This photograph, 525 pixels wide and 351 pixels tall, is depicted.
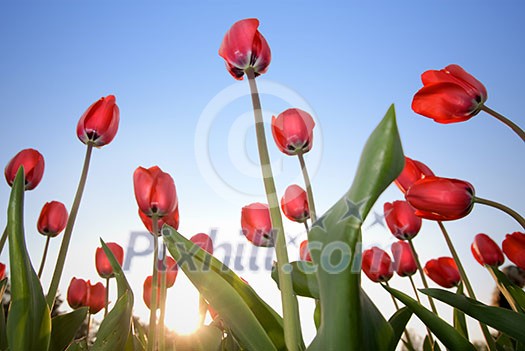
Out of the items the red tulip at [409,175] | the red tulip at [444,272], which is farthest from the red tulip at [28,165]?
the red tulip at [444,272]

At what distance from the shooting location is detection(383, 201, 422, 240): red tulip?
160cm

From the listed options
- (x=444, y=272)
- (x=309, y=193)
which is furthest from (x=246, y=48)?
(x=444, y=272)

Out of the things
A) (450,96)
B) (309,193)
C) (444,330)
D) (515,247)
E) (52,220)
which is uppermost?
(450,96)

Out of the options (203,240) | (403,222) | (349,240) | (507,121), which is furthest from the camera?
(403,222)

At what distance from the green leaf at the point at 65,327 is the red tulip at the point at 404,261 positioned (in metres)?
1.42

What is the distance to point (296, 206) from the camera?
1.44m

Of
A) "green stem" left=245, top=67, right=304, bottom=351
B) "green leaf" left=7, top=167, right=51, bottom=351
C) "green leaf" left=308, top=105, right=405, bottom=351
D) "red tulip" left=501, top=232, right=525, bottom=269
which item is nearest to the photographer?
"green leaf" left=308, top=105, right=405, bottom=351

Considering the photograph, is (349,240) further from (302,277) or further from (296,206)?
(296,206)

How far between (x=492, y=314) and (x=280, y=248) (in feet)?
1.40

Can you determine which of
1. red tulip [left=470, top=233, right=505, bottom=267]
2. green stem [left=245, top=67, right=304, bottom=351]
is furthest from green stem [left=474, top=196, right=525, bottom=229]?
red tulip [left=470, top=233, right=505, bottom=267]

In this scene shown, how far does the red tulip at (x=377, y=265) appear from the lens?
6.10 ft

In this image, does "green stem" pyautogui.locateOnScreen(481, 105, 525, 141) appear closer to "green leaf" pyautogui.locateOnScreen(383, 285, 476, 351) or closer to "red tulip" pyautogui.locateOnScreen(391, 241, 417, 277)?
"green leaf" pyautogui.locateOnScreen(383, 285, 476, 351)

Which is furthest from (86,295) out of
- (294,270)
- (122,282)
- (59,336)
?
(294,270)

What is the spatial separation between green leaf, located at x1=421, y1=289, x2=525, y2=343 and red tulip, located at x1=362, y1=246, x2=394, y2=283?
1108 millimetres
